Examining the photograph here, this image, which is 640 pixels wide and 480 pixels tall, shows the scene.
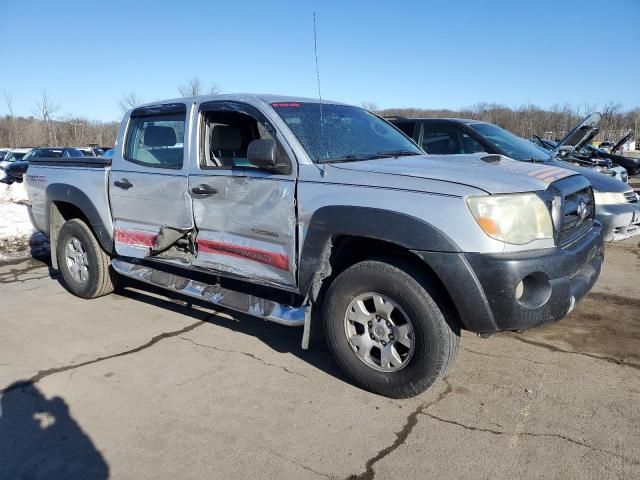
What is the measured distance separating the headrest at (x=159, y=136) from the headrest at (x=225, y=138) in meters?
0.43

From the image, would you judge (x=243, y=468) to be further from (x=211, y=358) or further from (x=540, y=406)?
(x=540, y=406)

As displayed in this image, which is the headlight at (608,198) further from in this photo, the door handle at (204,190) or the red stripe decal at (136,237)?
the red stripe decal at (136,237)

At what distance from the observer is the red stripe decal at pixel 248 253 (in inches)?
149

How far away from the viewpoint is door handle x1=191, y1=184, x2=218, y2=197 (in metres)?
4.14

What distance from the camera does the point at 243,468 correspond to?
274 cm

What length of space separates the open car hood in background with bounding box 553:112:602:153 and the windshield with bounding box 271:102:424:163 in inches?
215

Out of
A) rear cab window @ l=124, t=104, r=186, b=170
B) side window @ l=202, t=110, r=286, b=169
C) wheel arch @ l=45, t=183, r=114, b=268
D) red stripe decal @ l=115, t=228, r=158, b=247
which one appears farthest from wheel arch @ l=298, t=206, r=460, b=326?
wheel arch @ l=45, t=183, r=114, b=268

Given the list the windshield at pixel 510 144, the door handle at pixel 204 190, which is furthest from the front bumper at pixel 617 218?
the door handle at pixel 204 190

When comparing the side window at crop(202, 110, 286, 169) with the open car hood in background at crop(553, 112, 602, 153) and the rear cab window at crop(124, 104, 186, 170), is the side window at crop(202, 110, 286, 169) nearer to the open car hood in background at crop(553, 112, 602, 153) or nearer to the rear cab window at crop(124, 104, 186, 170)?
the rear cab window at crop(124, 104, 186, 170)

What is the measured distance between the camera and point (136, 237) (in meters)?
4.87

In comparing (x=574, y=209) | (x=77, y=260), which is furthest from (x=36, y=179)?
(x=574, y=209)

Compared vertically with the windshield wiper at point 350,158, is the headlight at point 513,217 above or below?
below

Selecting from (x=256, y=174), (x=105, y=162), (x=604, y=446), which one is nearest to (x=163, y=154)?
(x=105, y=162)

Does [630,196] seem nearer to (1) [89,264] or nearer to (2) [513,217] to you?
(2) [513,217]
